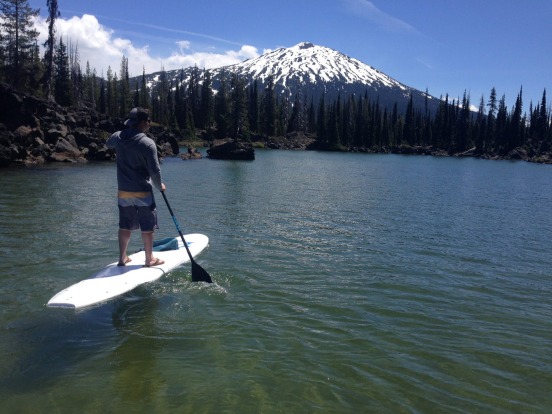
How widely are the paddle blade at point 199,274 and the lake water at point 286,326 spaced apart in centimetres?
32

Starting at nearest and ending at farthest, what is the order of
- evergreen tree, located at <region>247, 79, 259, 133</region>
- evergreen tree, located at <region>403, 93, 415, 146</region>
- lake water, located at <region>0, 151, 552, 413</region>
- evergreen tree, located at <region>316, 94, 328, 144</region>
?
lake water, located at <region>0, 151, 552, 413</region>, evergreen tree, located at <region>247, 79, 259, 133</region>, evergreen tree, located at <region>316, 94, 328, 144</region>, evergreen tree, located at <region>403, 93, 415, 146</region>

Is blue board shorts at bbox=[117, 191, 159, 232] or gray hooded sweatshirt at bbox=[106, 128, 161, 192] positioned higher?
gray hooded sweatshirt at bbox=[106, 128, 161, 192]

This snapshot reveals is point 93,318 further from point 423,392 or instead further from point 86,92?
point 86,92

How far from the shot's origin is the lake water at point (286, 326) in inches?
203

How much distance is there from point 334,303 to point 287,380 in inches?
121

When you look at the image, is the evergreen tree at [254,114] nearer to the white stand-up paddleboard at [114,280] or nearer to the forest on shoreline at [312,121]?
the forest on shoreline at [312,121]

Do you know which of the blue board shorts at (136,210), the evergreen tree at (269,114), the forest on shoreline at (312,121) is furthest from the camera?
the evergreen tree at (269,114)

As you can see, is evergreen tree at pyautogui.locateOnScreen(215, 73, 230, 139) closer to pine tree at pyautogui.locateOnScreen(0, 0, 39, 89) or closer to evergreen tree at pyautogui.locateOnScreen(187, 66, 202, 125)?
evergreen tree at pyautogui.locateOnScreen(187, 66, 202, 125)

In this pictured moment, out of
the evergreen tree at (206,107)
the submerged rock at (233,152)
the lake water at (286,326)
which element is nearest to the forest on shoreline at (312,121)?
the evergreen tree at (206,107)

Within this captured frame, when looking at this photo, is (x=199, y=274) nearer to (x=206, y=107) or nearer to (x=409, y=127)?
(x=206, y=107)

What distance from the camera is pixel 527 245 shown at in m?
15.0

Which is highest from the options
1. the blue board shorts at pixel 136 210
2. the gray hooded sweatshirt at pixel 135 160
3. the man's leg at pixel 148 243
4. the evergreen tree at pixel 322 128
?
the evergreen tree at pixel 322 128

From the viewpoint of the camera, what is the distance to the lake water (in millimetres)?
5166

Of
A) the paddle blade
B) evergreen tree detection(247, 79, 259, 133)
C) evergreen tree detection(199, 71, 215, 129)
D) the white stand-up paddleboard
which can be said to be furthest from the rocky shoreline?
evergreen tree detection(247, 79, 259, 133)
